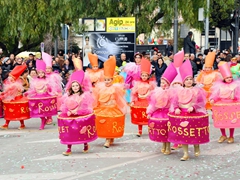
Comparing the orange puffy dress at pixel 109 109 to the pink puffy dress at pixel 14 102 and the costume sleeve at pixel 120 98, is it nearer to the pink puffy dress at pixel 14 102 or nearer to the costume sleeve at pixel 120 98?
the costume sleeve at pixel 120 98

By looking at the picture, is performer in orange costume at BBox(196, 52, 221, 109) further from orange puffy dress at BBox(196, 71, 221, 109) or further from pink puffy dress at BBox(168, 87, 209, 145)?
pink puffy dress at BBox(168, 87, 209, 145)

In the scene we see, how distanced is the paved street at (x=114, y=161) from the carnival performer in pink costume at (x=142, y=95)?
1.41 feet

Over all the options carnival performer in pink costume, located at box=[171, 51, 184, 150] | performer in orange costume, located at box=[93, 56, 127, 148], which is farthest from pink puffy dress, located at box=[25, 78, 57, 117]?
carnival performer in pink costume, located at box=[171, 51, 184, 150]

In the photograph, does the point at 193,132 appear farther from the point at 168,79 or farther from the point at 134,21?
the point at 134,21

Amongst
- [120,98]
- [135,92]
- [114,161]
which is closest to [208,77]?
[135,92]

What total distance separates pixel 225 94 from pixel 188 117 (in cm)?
195

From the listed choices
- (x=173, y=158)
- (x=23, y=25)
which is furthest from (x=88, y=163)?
(x=23, y=25)

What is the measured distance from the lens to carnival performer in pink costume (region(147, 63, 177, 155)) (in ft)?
32.0

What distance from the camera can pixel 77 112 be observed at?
9.93 m

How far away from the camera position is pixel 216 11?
121 ft

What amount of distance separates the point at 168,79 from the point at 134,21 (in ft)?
42.9

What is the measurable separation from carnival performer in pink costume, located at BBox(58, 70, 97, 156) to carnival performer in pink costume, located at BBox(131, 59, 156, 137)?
2.08 m

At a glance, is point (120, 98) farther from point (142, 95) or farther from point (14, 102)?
point (14, 102)

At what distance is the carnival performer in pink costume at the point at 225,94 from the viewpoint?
430 inches
